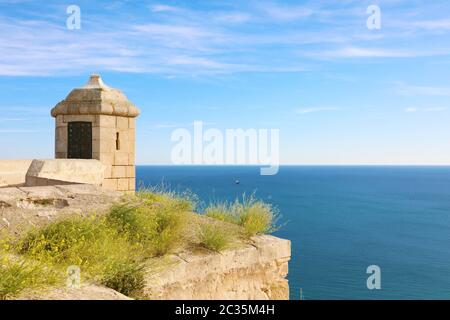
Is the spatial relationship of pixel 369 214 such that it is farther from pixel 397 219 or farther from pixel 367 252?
pixel 367 252

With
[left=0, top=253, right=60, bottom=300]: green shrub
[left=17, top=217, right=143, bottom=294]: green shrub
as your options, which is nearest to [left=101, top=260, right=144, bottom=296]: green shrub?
[left=17, top=217, right=143, bottom=294]: green shrub

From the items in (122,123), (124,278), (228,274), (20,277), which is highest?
(122,123)

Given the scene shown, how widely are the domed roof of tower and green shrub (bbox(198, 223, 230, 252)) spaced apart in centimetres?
666

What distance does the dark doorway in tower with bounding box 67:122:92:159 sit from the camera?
11.8 m

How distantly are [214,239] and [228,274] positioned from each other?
53cm

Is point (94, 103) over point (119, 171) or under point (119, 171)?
over

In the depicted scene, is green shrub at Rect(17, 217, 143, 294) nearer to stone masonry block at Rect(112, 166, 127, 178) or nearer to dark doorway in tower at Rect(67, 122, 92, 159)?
stone masonry block at Rect(112, 166, 127, 178)

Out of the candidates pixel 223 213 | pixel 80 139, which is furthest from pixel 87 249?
pixel 80 139

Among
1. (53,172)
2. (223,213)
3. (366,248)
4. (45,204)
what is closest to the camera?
(45,204)

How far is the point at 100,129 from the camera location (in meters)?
11.6

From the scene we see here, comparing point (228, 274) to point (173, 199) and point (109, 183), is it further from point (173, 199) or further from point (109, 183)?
point (109, 183)

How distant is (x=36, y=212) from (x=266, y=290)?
3551mm

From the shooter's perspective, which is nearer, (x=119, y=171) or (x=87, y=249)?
(x=87, y=249)

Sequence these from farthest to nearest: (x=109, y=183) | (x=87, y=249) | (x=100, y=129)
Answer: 1. (x=109, y=183)
2. (x=100, y=129)
3. (x=87, y=249)
